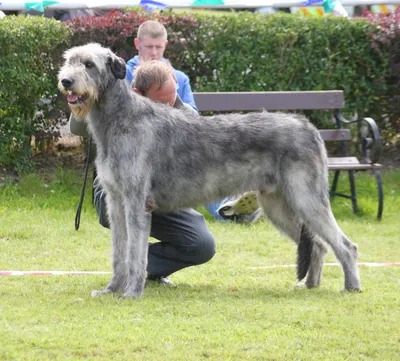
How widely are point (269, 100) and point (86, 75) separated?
4926mm

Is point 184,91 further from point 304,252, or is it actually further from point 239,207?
point 304,252

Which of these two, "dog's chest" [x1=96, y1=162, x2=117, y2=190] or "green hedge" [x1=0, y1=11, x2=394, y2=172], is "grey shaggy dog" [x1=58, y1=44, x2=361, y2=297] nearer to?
"dog's chest" [x1=96, y1=162, x2=117, y2=190]

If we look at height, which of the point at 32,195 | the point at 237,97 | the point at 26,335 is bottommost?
the point at 32,195

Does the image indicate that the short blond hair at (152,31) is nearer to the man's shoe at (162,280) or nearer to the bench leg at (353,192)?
the bench leg at (353,192)

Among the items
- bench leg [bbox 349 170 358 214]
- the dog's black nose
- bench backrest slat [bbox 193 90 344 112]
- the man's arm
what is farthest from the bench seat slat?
the dog's black nose

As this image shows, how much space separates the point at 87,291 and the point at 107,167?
1.02 metres

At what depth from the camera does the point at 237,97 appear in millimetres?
10875

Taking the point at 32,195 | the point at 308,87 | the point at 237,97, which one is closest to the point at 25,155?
the point at 32,195

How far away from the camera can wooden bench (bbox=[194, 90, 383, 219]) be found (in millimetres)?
10781

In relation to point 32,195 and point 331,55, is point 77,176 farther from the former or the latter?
point 331,55

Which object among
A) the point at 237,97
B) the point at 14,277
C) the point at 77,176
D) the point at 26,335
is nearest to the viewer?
the point at 26,335

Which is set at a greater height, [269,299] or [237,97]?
[237,97]

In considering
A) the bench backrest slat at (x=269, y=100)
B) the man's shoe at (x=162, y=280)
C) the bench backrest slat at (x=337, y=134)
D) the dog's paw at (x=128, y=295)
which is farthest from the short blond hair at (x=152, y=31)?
the dog's paw at (x=128, y=295)

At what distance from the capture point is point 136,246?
21.6 feet
